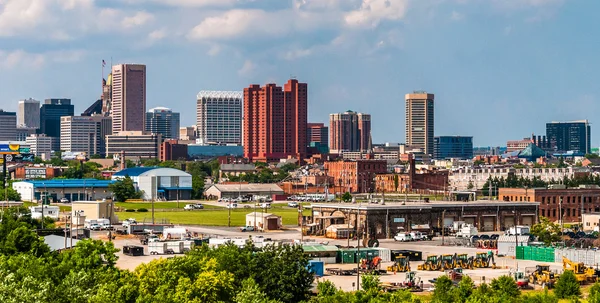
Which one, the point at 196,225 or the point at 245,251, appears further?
the point at 196,225

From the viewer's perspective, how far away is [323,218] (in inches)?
3893

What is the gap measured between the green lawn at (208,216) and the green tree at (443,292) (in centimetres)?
5581

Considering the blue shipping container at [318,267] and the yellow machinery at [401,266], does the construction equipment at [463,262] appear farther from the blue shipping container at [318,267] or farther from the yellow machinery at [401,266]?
A: the blue shipping container at [318,267]

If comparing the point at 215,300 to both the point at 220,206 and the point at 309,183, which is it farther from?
the point at 309,183

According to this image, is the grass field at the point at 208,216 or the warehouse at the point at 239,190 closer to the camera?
the grass field at the point at 208,216

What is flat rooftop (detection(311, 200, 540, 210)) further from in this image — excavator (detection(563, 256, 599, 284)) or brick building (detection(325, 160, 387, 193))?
brick building (detection(325, 160, 387, 193))

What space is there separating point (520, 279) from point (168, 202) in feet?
319

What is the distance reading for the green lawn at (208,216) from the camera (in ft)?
374

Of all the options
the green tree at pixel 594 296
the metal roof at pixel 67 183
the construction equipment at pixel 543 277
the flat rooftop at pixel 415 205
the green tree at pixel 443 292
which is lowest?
the construction equipment at pixel 543 277

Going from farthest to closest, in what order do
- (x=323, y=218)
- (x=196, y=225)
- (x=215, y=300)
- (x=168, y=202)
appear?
1. (x=168, y=202)
2. (x=196, y=225)
3. (x=323, y=218)
4. (x=215, y=300)

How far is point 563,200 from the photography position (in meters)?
118

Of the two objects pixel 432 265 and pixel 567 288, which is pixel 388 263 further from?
pixel 567 288

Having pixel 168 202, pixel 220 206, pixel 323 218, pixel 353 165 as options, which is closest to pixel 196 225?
pixel 323 218

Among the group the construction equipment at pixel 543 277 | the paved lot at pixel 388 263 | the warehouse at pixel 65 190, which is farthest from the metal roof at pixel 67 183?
the construction equipment at pixel 543 277
